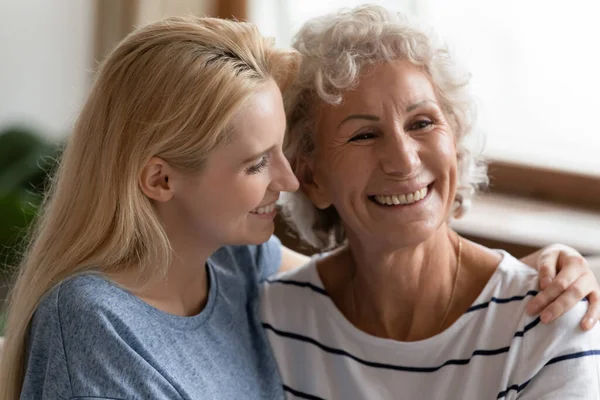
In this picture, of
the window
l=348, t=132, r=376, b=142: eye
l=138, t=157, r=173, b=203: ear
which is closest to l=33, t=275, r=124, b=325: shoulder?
l=138, t=157, r=173, b=203: ear

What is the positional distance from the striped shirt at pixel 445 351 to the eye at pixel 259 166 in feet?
1.25

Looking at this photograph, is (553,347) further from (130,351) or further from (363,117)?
(130,351)

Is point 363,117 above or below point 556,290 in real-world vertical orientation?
above

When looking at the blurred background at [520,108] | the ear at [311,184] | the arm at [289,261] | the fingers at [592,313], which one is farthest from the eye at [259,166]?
the blurred background at [520,108]

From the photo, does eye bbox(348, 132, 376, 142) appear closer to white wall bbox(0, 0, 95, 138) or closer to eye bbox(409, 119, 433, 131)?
eye bbox(409, 119, 433, 131)

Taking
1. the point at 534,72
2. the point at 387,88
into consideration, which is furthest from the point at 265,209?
the point at 534,72

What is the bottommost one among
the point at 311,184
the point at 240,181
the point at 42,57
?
the point at 42,57

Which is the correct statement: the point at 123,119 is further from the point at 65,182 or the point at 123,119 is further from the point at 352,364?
the point at 352,364

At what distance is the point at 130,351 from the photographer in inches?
60.6

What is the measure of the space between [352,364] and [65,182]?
670mm

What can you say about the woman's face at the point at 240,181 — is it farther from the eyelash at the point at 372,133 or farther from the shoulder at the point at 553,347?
the shoulder at the point at 553,347

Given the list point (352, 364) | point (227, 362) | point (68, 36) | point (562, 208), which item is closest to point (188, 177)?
point (227, 362)

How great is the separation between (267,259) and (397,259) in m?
0.35

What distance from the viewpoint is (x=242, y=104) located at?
1.60m
